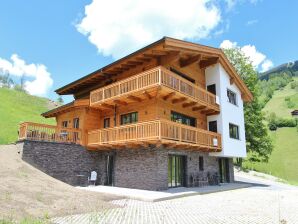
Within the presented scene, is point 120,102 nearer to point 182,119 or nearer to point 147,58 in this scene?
point 147,58

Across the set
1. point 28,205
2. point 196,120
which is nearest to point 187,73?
point 196,120

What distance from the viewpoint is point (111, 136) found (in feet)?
57.7

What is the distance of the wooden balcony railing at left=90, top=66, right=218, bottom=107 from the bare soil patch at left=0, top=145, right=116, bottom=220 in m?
6.71

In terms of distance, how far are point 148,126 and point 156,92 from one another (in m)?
2.49

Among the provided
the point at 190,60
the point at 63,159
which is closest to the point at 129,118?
the point at 63,159

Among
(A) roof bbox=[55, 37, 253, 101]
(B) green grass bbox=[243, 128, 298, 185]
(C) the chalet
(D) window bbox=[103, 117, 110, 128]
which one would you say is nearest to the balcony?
(C) the chalet

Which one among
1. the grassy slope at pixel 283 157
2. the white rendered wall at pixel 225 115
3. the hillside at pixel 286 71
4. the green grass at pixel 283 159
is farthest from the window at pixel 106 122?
the hillside at pixel 286 71

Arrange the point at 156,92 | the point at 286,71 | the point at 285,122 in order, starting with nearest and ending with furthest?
the point at 156,92 → the point at 285,122 → the point at 286,71

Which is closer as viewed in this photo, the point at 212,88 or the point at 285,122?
the point at 212,88

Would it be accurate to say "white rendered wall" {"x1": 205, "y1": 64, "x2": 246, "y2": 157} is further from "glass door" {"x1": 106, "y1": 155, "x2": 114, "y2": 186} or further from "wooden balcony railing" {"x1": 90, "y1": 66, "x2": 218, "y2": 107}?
"glass door" {"x1": 106, "y1": 155, "x2": 114, "y2": 186}

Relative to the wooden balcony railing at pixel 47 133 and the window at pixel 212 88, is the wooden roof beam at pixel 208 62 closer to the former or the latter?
the window at pixel 212 88

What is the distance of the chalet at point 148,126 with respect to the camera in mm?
16047

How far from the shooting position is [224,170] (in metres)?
24.3

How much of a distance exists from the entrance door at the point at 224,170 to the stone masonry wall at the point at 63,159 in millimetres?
10763
